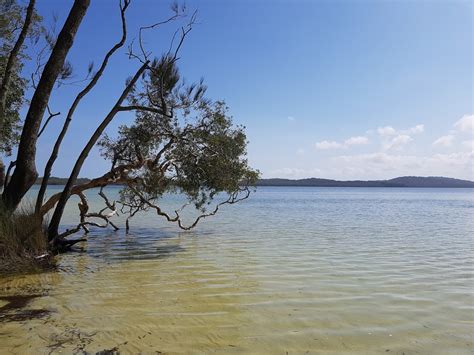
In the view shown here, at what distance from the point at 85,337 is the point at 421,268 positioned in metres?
7.16

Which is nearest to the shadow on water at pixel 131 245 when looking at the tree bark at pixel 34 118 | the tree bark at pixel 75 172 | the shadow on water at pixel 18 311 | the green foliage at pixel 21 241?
the tree bark at pixel 75 172

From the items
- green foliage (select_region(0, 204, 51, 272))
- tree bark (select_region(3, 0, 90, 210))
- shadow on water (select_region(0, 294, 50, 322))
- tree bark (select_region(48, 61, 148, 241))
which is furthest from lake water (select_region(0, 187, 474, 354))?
tree bark (select_region(3, 0, 90, 210))

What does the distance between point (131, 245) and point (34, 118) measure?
5.60 metres

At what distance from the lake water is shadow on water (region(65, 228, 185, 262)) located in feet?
Answer: 0.41

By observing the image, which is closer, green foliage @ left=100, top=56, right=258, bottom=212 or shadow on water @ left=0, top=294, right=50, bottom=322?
shadow on water @ left=0, top=294, right=50, bottom=322

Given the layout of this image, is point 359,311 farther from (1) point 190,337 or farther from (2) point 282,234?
(2) point 282,234

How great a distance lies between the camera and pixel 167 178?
1538 centimetres

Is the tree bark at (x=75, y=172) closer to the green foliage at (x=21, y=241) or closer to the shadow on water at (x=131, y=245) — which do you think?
the green foliage at (x=21, y=241)

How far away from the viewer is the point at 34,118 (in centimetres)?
810

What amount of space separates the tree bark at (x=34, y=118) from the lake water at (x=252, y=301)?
1.91 m

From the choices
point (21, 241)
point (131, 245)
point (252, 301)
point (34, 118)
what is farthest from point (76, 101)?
point (252, 301)

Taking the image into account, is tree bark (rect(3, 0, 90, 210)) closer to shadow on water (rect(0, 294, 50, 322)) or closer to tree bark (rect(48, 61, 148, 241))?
tree bark (rect(48, 61, 148, 241))

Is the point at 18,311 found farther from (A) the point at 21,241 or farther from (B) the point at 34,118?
(B) the point at 34,118

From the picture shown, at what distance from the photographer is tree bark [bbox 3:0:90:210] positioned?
8.09 metres
